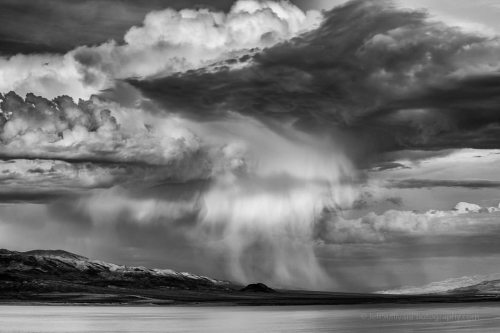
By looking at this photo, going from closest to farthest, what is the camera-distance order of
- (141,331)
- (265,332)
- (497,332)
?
(497,332) → (265,332) → (141,331)

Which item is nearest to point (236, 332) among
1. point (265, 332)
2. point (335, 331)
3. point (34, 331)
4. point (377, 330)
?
point (265, 332)

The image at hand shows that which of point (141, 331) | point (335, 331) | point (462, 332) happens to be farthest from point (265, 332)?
point (462, 332)

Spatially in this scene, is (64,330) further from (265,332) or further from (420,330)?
(420,330)

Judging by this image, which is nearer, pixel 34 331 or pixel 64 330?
pixel 34 331

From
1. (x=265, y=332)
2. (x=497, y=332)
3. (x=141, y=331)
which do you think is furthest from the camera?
(x=141, y=331)

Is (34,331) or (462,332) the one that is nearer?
(462,332)

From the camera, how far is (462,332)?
12338 centimetres

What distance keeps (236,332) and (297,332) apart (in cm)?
1147

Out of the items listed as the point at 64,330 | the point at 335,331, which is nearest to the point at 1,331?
the point at 64,330

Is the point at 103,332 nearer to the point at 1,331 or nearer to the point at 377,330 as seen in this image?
the point at 1,331

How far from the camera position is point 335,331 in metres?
135

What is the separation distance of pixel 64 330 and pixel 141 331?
1966 centimetres

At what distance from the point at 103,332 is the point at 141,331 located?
739 centimetres

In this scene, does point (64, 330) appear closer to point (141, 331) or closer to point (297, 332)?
point (141, 331)
